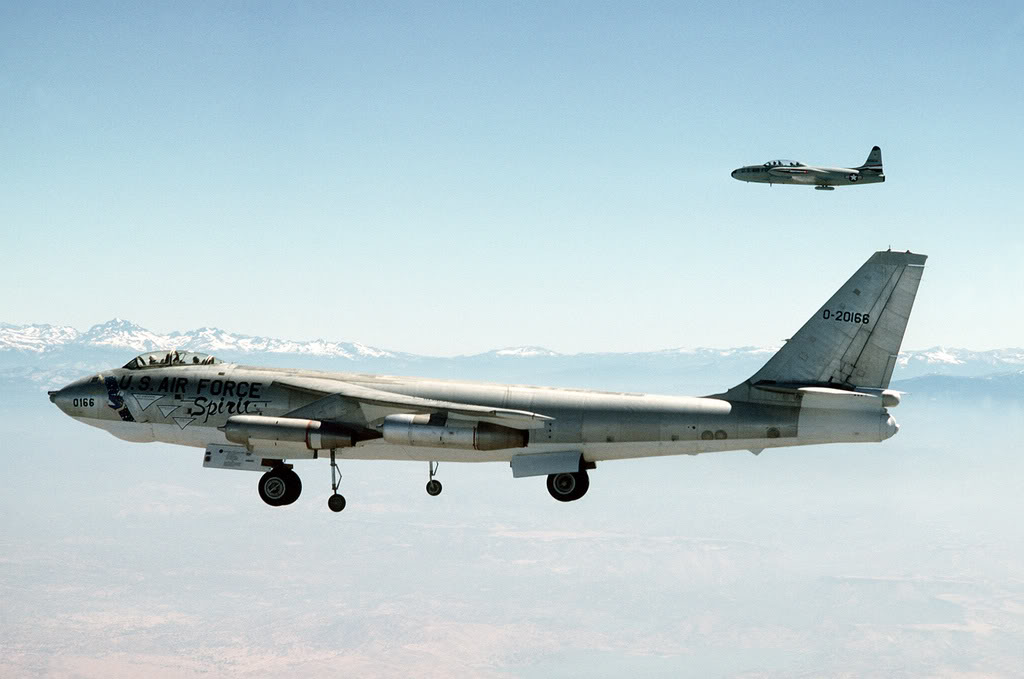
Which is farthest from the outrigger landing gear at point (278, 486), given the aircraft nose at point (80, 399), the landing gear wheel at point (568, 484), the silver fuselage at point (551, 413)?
the landing gear wheel at point (568, 484)

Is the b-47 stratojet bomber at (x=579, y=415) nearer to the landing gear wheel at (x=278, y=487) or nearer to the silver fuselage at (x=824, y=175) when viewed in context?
the landing gear wheel at (x=278, y=487)

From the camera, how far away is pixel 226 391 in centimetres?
3575

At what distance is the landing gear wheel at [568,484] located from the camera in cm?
3469

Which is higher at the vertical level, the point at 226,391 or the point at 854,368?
the point at 854,368

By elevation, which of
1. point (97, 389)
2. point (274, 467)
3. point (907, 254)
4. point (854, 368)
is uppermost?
point (907, 254)

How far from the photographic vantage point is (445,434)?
3256 centimetres

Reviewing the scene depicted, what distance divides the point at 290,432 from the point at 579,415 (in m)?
9.88

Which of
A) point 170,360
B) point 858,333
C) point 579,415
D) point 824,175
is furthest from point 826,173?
point 170,360

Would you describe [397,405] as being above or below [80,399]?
above

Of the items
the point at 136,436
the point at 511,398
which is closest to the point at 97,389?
the point at 136,436

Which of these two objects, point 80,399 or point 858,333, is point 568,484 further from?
point 80,399

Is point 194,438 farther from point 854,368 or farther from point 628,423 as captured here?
point 854,368

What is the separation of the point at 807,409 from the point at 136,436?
24505 millimetres

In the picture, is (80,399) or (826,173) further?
(826,173)
